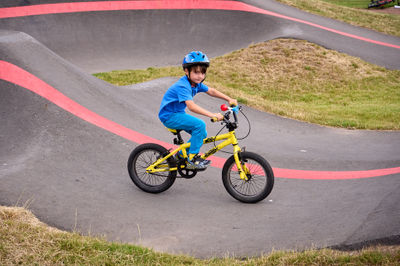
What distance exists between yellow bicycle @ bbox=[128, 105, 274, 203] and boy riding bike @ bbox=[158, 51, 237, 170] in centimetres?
15

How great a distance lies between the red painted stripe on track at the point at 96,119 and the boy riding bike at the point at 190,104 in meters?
1.90

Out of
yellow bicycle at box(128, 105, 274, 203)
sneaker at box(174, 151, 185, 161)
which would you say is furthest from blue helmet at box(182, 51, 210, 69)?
sneaker at box(174, 151, 185, 161)

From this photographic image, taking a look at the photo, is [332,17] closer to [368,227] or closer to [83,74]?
[83,74]

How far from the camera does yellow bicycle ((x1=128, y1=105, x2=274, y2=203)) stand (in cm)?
529

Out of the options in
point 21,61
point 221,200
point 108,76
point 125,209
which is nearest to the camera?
point 125,209

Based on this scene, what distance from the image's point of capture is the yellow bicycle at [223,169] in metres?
5.29

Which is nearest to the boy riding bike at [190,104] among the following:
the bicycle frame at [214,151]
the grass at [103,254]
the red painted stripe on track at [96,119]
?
the bicycle frame at [214,151]

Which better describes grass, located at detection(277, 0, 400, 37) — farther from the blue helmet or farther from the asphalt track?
the blue helmet

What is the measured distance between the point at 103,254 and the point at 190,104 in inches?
86.6

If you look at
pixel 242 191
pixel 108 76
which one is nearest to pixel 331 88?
pixel 108 76

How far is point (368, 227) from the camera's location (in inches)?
188

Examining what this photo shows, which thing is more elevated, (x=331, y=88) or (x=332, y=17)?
(x=332, y=17)

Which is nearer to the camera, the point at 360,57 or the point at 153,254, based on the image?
the point at 153,254

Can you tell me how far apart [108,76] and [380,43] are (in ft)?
44.1
